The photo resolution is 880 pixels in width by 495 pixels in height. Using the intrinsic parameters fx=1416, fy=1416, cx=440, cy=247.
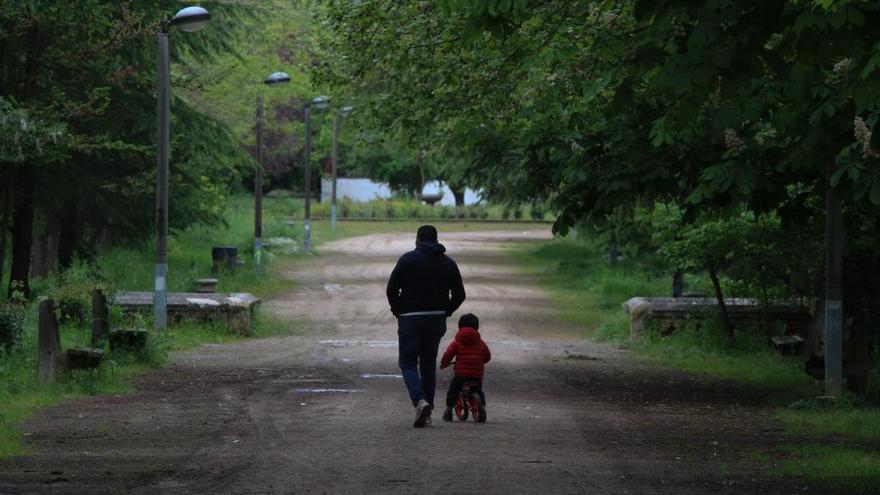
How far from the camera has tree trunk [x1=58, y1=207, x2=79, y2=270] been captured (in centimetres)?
2672

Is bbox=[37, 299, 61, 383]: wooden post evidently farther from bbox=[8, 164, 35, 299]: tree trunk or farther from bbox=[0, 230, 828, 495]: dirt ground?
bbox=[8, 164, 35, 299]: tree trunk

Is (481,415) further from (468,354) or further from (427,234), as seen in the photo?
(427,234)

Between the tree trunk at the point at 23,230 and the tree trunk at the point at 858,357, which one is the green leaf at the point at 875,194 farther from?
the tree trunk at the point at 23,230

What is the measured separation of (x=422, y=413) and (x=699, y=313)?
1296 centimetres

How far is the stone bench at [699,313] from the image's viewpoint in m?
23.4

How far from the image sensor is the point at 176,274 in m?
34.0

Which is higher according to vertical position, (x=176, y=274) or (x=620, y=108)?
(x=620, y=108)

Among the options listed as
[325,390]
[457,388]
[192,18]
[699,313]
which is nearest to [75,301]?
[192,18]

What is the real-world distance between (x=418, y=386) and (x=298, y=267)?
1223 inches

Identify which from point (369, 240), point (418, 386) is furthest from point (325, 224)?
point (418, 386)

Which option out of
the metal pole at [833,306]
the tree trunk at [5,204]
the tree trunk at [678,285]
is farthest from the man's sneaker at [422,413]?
the tree trunk at [678,285]

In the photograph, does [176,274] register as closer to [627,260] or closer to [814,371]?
[627,260]

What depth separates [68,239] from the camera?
2831 centimetres

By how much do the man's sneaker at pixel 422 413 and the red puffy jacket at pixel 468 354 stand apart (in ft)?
1.92
